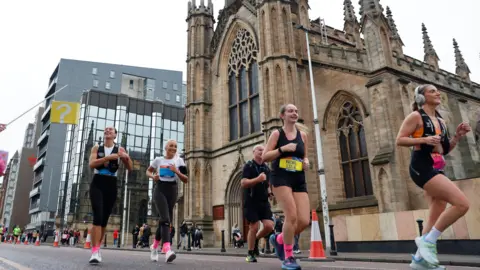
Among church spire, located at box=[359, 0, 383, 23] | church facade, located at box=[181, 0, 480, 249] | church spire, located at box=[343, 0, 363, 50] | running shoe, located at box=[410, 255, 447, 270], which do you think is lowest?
running shoe, located at box=[410, 255, 447, 270]

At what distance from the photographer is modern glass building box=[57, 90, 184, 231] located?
148ft

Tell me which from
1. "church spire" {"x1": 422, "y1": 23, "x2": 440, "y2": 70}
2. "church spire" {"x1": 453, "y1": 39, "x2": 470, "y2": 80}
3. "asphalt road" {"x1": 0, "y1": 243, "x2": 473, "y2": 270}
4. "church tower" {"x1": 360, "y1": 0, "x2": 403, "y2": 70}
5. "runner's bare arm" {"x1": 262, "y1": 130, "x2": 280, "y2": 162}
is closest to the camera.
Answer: "runner's bare arm" {"x1": 262, "y1": 130, "x2": 280, "y2": 162}

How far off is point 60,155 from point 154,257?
59.7m

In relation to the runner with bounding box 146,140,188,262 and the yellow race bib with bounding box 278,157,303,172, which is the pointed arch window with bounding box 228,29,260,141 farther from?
the yellow race bib with bounding box 278,157,303,172

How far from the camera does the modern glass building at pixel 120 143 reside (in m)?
45.2

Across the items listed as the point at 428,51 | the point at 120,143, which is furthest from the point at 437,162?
the point at 120,143

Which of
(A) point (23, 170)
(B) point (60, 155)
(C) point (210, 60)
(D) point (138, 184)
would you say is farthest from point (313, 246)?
(A) point (23, 170)

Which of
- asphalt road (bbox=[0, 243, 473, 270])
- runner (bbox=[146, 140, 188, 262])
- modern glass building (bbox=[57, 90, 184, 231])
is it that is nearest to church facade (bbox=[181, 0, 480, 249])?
asphalt road (bbox=[0, 243, 473, 270])

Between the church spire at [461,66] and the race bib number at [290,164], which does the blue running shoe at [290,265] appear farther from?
the church spire at [461,66]

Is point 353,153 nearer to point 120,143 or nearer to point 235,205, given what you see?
point 235,205

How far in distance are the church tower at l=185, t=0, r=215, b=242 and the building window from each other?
8.84m

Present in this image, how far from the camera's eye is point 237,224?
831 inches

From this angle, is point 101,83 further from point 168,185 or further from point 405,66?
point 168,185

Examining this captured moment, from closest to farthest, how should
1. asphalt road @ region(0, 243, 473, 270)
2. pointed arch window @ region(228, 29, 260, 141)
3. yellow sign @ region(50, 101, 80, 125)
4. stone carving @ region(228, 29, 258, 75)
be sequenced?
asphalt road @ region(0, 243, 473, 270), yellow sign @ region(50, 101, 80, 125), pointed arch window @ region(228, 29, 260, 141), stone carving @ region(228, 29, 258, 75)
